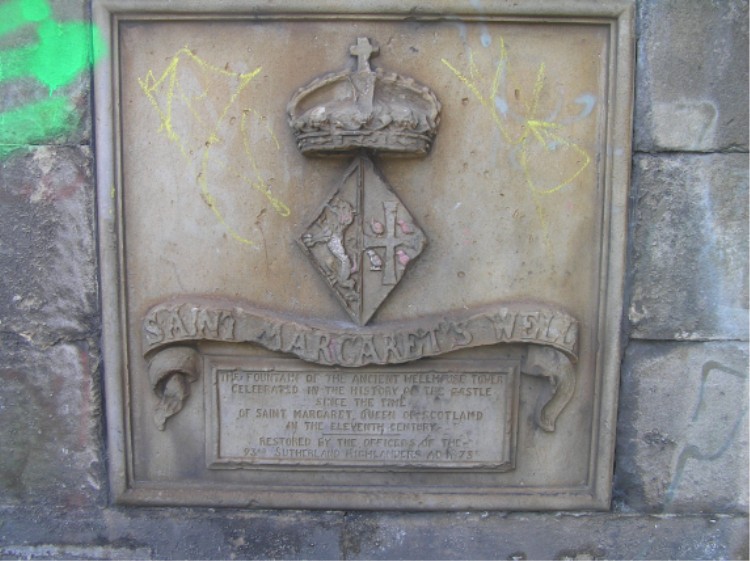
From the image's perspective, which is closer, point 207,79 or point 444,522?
point 207,79

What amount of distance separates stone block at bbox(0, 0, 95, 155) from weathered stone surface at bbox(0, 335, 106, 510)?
80cm

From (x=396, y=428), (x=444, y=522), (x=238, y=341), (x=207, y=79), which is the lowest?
(x=444, y=522)

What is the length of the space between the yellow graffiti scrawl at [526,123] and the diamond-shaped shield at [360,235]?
46 centimetres

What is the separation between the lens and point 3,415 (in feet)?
7.89

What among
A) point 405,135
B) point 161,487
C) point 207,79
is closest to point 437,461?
point 161,487

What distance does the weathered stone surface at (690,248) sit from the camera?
226 centimetres

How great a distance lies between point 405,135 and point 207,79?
77 centimetres

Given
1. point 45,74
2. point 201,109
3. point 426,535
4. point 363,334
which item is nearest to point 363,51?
point 201,109

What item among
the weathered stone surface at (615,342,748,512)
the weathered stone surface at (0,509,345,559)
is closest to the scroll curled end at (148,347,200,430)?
the weathered stone surface at (0,509,345,559)

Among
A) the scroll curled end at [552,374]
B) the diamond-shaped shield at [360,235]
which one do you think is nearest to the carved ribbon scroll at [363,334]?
the scroll curled end at [552,374]

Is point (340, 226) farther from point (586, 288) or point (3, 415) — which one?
point (3, 415)

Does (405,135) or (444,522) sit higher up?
(405,135)

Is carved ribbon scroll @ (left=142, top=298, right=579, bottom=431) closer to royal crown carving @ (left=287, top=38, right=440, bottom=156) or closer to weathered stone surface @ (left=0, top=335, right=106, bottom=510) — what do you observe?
weathered stone surface @ (left=0, top=335, right=106, bottom=510)

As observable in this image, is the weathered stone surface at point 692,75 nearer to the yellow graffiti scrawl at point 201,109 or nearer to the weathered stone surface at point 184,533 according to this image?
the yellow graffiti scrawl at point 201,109
